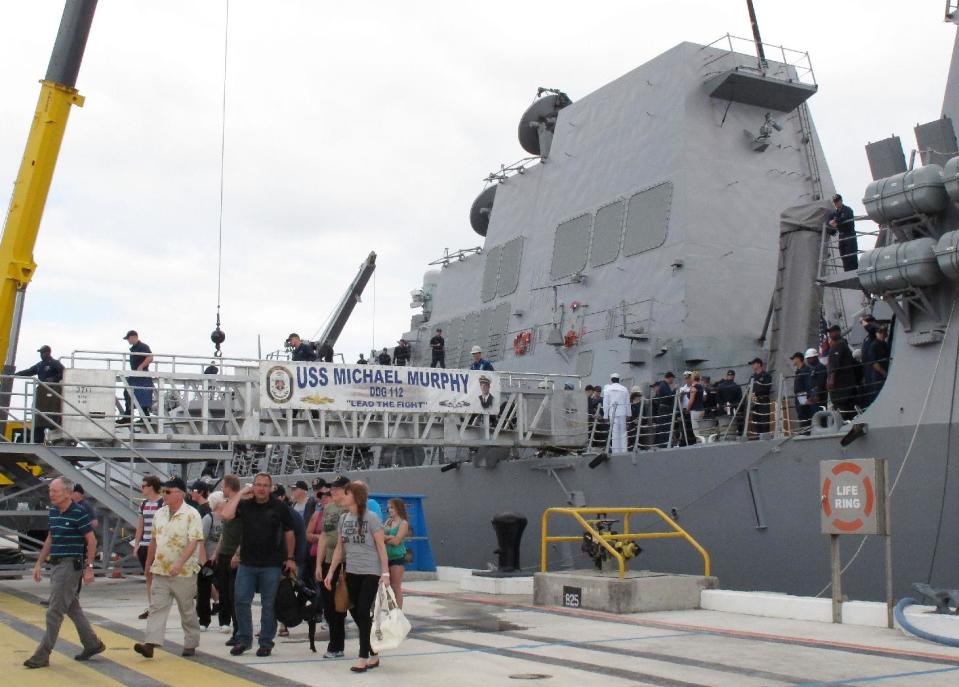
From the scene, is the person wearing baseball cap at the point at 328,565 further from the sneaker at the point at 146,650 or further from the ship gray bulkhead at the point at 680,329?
the ship gray bulkhead at the point at 680,329

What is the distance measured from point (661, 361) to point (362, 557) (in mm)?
8919

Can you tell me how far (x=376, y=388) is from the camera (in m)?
14.7

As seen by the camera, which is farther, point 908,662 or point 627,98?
point 627,98

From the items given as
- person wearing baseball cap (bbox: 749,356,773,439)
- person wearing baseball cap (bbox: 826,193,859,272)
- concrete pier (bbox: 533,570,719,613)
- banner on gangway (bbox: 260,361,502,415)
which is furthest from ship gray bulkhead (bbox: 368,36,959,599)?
person wearing baseball cap (bbox: 826,193,859,272)

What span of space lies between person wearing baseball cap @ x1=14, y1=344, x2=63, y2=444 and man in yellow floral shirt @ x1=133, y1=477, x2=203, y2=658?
6287 millimetres

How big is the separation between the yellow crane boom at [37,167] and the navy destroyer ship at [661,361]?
6.24 ft

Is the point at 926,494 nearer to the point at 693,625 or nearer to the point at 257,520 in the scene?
the point at 693,625

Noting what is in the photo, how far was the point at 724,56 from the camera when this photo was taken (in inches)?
700

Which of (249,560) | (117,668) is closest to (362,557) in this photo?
(249,560)

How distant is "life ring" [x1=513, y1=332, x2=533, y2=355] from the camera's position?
63.3 ft

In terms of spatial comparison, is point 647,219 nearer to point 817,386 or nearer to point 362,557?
point 817,386

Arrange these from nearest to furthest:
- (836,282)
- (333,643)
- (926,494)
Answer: (333,643)
(926,494)
(836,282)

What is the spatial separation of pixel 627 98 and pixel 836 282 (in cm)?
798

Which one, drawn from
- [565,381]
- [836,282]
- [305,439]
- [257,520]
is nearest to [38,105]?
[305,439]
